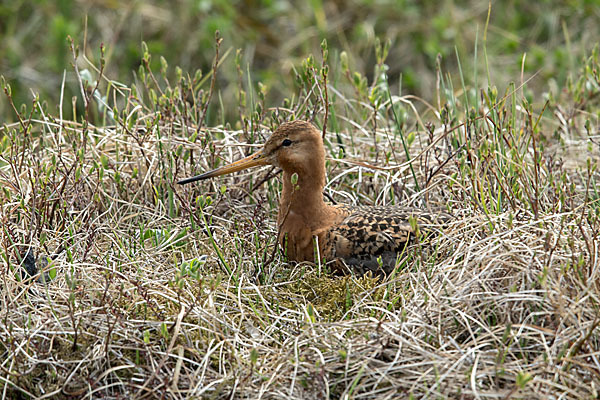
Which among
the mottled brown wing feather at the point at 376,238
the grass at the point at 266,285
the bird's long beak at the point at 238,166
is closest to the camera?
the grass at the point at 266,285

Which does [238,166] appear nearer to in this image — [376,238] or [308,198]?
[308,198]

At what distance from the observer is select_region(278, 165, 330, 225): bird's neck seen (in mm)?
4172

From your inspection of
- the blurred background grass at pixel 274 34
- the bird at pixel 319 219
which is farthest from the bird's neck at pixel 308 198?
the blurred background grass at pixel 274 34

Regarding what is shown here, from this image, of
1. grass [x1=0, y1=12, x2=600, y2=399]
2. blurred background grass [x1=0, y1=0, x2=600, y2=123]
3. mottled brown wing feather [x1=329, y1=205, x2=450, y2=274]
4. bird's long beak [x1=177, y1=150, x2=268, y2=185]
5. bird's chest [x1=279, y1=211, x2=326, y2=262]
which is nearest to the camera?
grass [x1=0, y1=12, x2=600, y2=399]

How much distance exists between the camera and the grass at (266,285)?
3.04m

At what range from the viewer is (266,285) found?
370cm

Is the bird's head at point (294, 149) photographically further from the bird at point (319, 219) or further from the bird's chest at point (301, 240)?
the bird's chest at point (301, 240)

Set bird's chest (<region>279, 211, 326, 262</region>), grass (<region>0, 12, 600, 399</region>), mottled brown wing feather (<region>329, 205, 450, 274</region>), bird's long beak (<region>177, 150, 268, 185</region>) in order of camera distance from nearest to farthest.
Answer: grass (<region>0, 12, 600, 399</region>), mottled brown wing feather (<region>329, 205, 450, 274</region>), bird's chest (<region>279, 211, 326, 262</region>), bird's long beak (<region>177, 150, 268, 185</region>)

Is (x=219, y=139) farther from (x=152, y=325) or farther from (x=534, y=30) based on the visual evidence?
(x=534, y=30)

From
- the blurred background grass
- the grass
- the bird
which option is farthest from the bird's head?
the blurred background grass

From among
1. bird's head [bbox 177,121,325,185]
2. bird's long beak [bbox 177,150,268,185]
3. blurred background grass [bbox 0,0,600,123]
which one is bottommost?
blurred background grass [bbox 0,0,600,123]

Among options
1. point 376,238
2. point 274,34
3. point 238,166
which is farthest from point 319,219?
point 274,34

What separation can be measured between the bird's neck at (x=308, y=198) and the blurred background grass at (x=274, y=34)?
13.3 ft

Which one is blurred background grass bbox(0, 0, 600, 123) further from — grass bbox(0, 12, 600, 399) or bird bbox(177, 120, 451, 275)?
bird bbox(177, 120, 451, 275)
